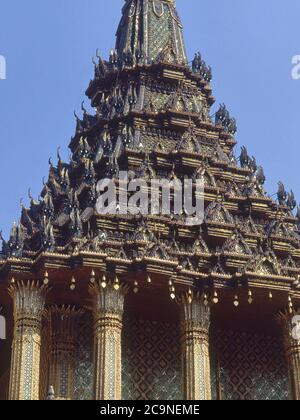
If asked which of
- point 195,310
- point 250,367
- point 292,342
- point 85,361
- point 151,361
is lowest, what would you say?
point 85,361

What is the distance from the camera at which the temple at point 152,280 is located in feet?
106

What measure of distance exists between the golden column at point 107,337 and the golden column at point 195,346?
2.21 m

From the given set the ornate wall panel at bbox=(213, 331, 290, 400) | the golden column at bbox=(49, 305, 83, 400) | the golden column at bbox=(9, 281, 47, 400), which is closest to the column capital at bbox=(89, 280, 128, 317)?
the golden column at bbox=(9, 281, 47, 400)

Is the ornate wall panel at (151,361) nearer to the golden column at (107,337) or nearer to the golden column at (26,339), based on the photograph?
the golden column at (107,337)

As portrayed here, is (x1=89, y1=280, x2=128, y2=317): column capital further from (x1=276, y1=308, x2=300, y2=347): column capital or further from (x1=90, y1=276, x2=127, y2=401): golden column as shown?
(x1=276, y1=308, x2=300, y2=347): column capital

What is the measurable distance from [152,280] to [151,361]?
350cm

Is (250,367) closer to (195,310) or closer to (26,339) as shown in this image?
(195,310)

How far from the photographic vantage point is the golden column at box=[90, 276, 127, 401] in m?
31.1

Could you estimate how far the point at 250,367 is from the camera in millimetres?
35938

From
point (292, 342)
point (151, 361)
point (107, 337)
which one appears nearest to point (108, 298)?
point (107, 337)

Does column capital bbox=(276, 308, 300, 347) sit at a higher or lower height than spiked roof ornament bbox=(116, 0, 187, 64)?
lower

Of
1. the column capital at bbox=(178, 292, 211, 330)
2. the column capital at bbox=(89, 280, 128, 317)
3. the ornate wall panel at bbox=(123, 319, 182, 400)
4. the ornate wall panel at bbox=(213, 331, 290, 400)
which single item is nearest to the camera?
the column capital at bbox=(89, 280, 128, 317)

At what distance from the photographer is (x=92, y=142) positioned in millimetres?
42688

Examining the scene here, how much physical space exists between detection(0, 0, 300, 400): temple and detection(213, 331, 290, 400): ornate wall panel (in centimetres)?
4
